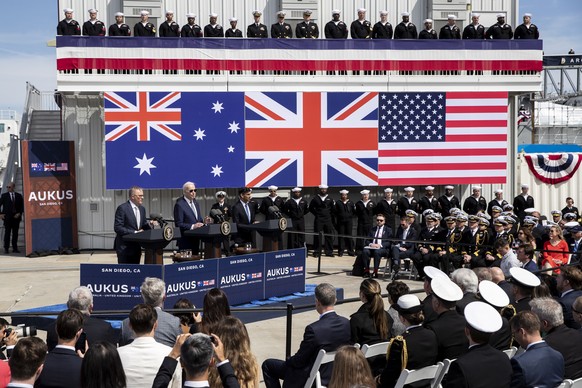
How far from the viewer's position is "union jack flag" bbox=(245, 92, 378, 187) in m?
20.2

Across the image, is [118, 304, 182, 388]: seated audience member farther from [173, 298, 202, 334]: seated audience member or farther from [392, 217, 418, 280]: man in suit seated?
[392, 217, 418, 280]: man in suit seated

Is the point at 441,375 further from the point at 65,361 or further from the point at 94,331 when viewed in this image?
the point at 94,331

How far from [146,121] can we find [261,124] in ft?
9.54

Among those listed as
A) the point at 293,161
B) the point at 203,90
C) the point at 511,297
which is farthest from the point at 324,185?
the point at 511,297

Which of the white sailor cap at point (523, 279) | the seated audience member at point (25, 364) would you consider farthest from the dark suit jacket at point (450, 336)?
the seated audience member at point (25, 364)

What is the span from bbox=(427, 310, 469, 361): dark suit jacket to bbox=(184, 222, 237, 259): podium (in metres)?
6.83

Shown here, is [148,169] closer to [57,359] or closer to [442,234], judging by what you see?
[442,234]

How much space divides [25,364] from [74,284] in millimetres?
11327

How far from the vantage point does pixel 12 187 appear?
20031 millimetres

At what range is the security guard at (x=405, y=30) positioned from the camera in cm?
2128

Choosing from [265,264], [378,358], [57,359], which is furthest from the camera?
[265,264]

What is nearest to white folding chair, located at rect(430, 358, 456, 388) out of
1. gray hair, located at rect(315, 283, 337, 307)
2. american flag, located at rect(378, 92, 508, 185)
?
gray hair, located at rect(315, 283, 337, 307)

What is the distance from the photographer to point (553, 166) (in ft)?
74.9

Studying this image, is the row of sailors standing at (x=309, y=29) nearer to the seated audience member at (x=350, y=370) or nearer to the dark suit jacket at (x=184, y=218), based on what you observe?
the dark suit jacket at (x=184, y=218)
